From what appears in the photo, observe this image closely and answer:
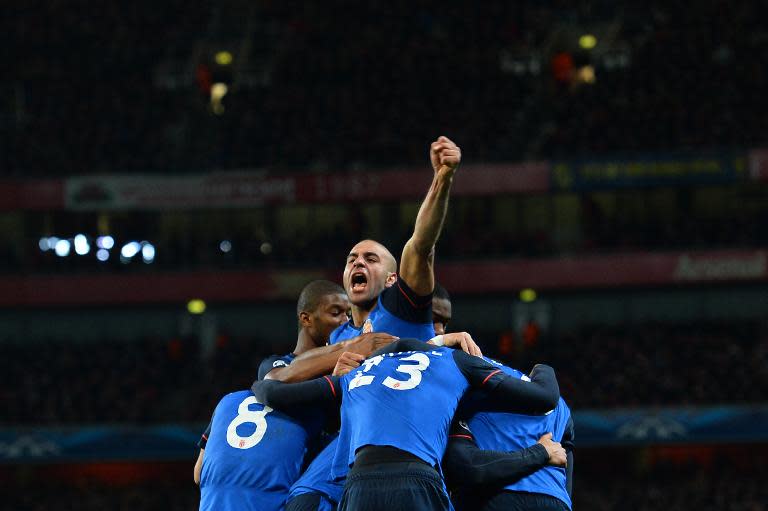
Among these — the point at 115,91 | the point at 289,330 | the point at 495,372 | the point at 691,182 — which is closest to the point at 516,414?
the point at 495,372

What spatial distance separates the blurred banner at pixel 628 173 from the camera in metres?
34.0

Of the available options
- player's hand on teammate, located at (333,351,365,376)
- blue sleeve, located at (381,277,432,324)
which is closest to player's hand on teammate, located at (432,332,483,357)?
blue sleeve, located at (381,277,432,324)

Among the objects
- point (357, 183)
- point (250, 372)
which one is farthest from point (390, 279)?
point (357, 183)

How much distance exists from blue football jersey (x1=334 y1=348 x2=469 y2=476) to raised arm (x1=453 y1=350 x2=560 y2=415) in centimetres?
8

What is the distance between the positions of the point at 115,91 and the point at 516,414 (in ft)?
115

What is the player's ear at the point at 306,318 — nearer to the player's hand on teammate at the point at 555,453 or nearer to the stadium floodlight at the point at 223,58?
the player's hand on teammate at the point at 555,453

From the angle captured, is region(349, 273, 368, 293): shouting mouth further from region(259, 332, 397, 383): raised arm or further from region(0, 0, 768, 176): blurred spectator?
region(0, 0, 768, 176): blurred spectator

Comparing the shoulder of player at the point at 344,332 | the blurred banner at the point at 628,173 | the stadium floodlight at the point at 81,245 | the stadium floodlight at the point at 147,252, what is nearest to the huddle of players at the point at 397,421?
the shoulder of player at the point at 344,332

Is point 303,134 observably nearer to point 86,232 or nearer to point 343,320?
point 86,232

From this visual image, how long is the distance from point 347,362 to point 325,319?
54.4 inches

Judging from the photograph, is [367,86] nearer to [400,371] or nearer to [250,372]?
[250,372]

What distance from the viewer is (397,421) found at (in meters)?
6.78

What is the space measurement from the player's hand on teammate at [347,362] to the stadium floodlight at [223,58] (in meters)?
35.7

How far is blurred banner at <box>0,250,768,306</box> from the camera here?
3406 centimetres
